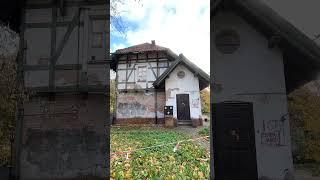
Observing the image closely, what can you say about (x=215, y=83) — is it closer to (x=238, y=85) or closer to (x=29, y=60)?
(x=238, y=85)

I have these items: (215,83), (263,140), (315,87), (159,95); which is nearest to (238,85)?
(215,83)

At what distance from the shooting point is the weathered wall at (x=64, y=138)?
512 centimetres

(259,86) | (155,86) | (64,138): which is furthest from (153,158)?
(259,86)

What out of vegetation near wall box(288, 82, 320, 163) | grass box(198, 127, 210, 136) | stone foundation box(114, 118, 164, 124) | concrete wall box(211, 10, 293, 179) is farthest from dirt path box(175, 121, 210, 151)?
vegetation near wall box(288, 82, 320, 163)

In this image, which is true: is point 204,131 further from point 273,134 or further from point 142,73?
point 273,134

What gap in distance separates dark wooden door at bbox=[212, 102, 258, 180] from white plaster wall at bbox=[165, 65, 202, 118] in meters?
0.85

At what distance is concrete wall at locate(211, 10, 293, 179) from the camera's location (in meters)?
5.81

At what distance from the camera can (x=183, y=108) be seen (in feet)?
16.3

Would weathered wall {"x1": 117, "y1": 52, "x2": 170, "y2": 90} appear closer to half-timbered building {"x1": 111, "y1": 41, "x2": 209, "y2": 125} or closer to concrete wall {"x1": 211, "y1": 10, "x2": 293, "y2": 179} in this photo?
half-timbered building {"x1": 111, "y1": 41, "x2": 209, "y2": 125}

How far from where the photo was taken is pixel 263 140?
582 cm

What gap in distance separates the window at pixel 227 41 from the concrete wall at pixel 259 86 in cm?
7

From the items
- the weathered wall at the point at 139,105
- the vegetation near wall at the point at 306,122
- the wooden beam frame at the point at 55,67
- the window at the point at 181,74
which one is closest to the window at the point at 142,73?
the weathered wall at the point at 139,105

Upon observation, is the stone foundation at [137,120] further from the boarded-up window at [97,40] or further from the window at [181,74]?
the boarded-up window at [97,40]

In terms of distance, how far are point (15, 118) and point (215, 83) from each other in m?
3.00
